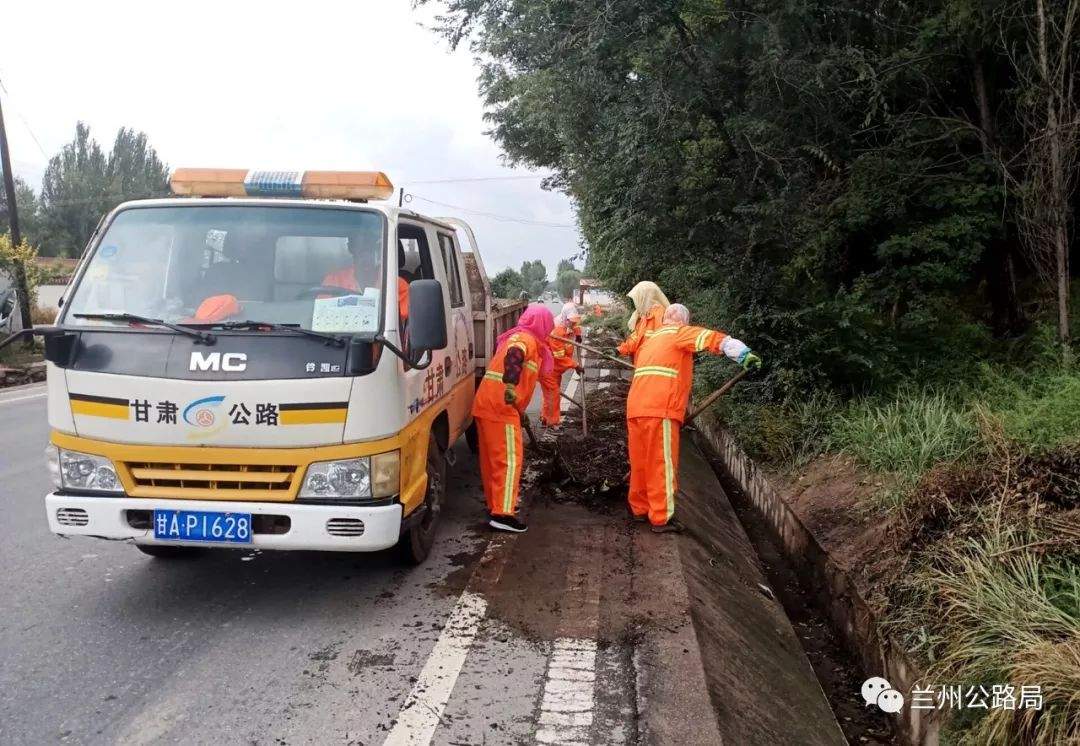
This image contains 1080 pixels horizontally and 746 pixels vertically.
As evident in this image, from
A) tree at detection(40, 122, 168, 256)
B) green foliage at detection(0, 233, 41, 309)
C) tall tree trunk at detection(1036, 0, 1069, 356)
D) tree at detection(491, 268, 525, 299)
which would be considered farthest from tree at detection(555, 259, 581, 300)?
tree at detection(40, 122, 168, 256)

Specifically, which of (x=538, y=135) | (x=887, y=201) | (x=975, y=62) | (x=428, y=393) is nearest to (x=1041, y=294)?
(x=887, y=201)

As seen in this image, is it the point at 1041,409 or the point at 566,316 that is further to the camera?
the point at 566,316

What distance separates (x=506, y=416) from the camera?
500 centimetres

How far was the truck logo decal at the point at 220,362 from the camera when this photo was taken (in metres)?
3.48

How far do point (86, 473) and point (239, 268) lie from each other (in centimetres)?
125

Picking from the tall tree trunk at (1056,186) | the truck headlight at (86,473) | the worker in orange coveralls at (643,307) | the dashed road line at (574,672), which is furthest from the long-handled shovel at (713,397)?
the truck headlight at (86,473)

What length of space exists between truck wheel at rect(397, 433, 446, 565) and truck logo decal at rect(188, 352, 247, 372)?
1308mm

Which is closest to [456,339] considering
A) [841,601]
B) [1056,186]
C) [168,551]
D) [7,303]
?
[168,551]

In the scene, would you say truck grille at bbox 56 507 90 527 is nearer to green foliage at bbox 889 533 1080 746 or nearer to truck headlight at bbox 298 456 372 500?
truck headlight at bbox 298 456 372 500

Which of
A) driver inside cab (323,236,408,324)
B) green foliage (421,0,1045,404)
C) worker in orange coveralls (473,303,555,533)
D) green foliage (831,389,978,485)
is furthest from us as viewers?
green foliage (421,0,1045,404)

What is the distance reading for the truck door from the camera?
5.27m

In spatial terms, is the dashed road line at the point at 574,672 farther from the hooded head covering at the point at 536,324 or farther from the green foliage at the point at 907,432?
the green foliage at the point at 907,432

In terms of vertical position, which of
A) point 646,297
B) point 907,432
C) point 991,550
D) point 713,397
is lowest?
point 991,550

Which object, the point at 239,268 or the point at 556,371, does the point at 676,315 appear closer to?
the point at 556,371
